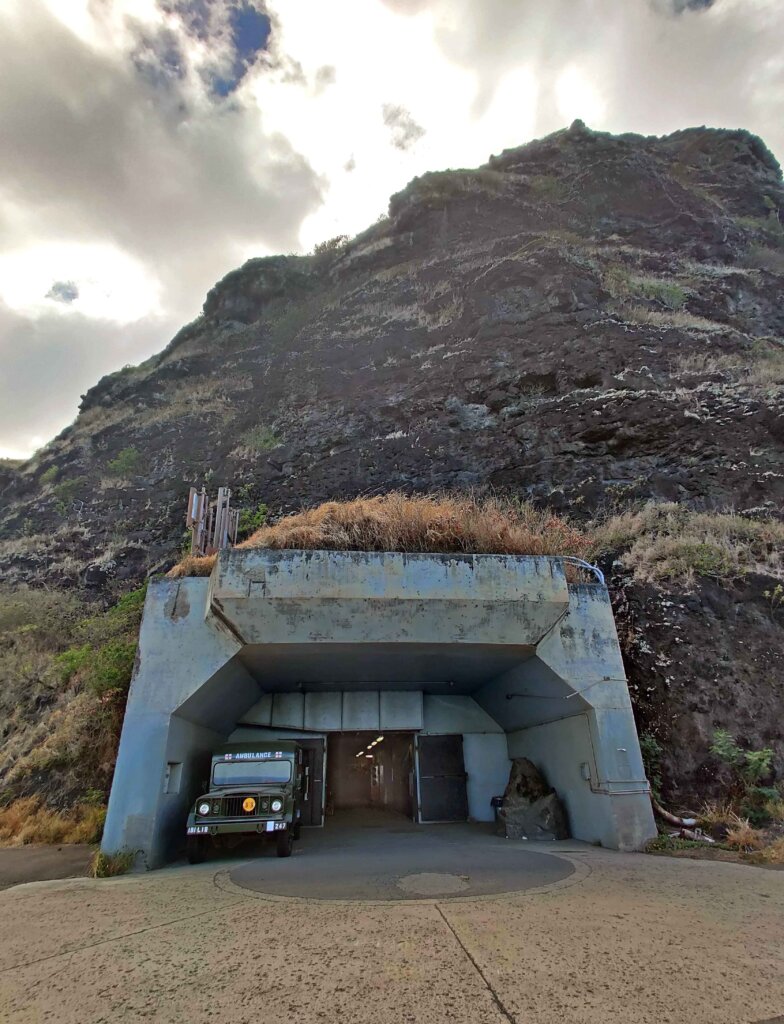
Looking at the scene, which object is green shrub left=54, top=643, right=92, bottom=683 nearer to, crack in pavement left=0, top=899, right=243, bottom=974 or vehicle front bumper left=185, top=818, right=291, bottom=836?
vehicle front bumper left=185, top=818, right=291, bottom=836

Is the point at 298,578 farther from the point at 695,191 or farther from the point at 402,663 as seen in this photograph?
the point at 695,191

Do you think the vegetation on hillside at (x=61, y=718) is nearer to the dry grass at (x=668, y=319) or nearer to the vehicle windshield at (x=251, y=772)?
the vehicle windshield at (x=251, y=772)

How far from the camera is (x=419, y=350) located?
2739cm

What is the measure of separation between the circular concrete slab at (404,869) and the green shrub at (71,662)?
27.3 feet

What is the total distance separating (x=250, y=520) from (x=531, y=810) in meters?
14.7

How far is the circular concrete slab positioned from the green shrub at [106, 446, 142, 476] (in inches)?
893

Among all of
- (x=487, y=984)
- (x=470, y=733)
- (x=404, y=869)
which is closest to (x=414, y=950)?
(x=487, y=984)

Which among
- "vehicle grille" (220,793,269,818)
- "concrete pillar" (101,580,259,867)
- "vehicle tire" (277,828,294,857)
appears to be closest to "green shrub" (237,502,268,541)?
"concrete pillar" (101,580,259,867)

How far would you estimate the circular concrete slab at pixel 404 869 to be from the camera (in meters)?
5.98

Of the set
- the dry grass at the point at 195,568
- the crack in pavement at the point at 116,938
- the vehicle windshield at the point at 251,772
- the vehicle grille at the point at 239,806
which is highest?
the dry grass at the point at 195,568

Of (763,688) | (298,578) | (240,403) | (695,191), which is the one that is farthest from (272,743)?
(695,191)

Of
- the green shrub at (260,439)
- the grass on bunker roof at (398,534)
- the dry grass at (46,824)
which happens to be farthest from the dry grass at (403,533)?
the green shrub at (260,439)

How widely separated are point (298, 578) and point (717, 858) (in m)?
7.46

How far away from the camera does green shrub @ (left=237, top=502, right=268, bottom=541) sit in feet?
68.6
